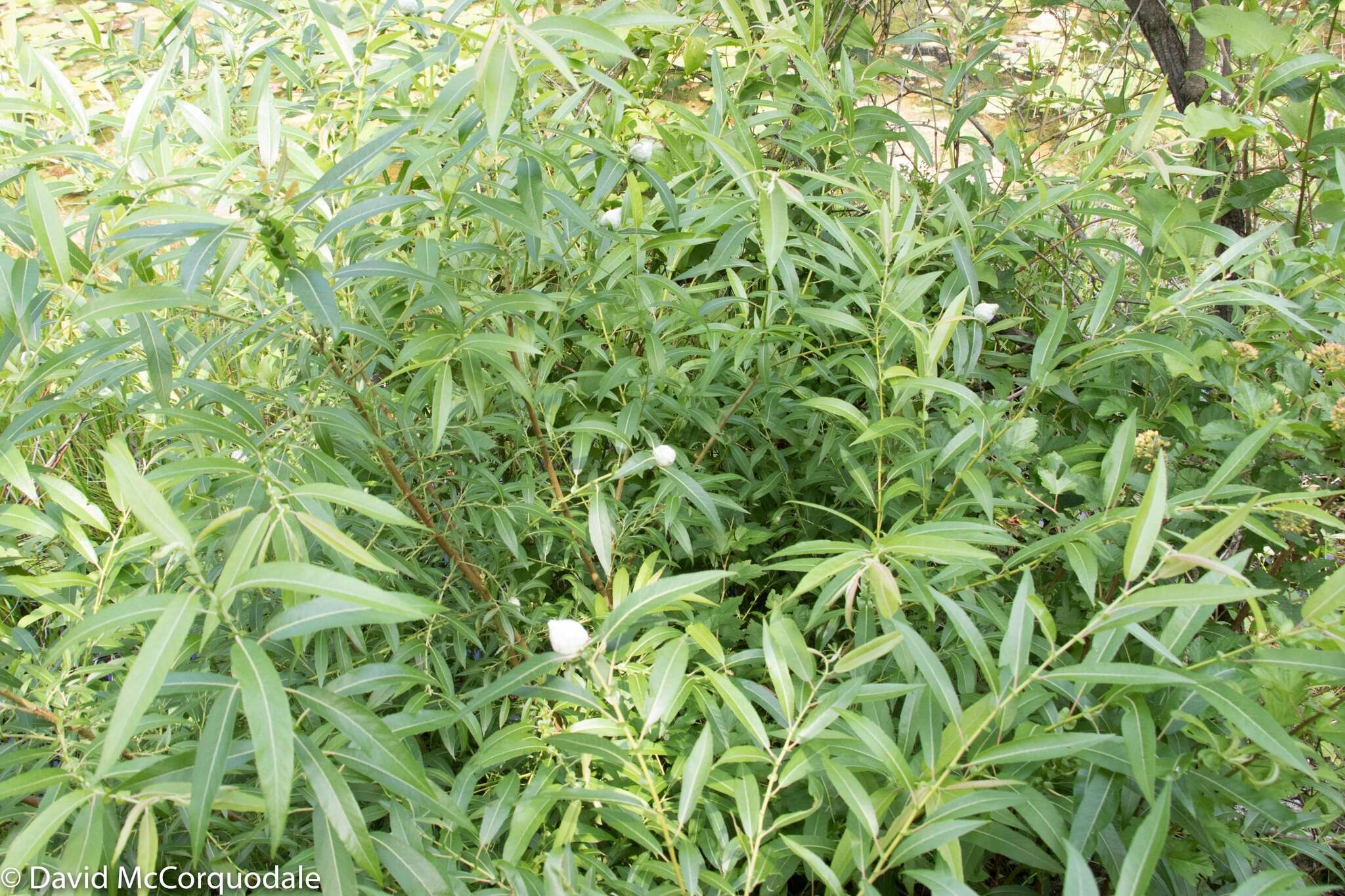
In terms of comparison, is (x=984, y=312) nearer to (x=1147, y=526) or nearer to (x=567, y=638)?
(x=1147, y=526)

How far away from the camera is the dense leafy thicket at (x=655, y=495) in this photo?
80 cm

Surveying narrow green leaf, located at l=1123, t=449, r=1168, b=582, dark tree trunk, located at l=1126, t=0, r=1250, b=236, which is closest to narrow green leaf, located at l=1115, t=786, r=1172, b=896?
narrow green leaf, located at l=1123, t=449, r=1168, b=582

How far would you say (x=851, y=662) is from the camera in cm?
83

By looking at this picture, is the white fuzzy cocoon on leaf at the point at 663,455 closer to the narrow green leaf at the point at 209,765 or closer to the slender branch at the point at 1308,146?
the narrow green leaf at the point at 209,765

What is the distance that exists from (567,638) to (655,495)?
0.43 metres

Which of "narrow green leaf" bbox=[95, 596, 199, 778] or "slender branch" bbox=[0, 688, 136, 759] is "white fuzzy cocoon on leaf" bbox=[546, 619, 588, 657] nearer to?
"narrow green leaf" bbox=[95, 596, 199, 778]

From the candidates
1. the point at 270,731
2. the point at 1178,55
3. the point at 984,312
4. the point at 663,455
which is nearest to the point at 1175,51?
the point at 1178,55

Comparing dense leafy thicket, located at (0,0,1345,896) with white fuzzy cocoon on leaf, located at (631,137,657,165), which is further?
white fuzzy cocoon on leaf, located at (631,137,657,165)

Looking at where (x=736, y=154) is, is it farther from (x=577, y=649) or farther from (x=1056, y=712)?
(x=1056, y=712)

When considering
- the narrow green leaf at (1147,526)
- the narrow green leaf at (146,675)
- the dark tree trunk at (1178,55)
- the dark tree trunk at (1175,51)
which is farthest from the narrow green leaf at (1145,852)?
the dark tree trunk at (1175,51)

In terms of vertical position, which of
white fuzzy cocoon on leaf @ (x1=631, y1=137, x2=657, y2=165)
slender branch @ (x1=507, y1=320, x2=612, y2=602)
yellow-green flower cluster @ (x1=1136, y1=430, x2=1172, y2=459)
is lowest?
slender branch @ (x1=507, y1=320, x2=612, y2=602)

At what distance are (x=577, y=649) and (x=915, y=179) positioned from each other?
58.9 inches

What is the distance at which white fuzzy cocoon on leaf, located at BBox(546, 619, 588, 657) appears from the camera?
0.91m

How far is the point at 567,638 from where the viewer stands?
915 mm
